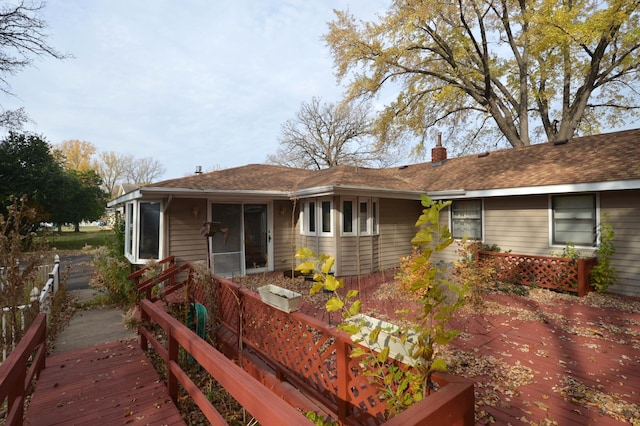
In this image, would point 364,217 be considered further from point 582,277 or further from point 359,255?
point 582,277

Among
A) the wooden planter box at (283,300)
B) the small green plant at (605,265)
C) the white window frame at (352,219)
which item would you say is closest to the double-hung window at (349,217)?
the white window frame at (352,219)

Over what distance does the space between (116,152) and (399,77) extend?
3886cm

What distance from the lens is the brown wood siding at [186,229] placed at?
295 inches

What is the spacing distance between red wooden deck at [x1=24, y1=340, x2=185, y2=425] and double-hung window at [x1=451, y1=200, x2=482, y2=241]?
8457 mm

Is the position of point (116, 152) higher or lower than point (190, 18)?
higher

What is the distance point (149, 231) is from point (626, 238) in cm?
1119

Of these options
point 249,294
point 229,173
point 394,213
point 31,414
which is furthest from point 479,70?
point 31,414

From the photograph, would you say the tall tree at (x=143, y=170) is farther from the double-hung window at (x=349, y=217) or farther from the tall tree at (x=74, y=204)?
the double-hung window at (x=349, y=217)

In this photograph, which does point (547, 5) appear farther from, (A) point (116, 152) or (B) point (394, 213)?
(A) point (116, 152)

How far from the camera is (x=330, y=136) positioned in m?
24.9

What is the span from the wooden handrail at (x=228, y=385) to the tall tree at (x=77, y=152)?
42149 millimetres

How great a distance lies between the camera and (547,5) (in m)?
11.1

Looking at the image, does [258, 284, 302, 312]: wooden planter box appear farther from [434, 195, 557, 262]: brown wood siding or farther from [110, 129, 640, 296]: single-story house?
[434, 195, 557, 262]: brown wood siding

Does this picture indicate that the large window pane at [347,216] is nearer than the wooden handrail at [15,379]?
No
